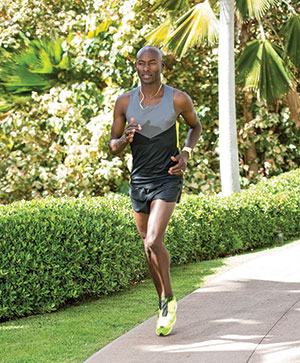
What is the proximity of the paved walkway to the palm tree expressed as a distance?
3.24 m

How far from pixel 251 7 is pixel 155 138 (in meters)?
5.44

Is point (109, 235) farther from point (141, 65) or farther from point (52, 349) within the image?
point (141, 65)

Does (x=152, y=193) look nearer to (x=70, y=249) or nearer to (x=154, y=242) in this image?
(x=154, y=242)

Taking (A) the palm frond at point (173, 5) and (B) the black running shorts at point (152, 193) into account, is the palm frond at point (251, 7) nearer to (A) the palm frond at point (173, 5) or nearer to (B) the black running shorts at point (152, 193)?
(A) the palm frond at point (173, 5)

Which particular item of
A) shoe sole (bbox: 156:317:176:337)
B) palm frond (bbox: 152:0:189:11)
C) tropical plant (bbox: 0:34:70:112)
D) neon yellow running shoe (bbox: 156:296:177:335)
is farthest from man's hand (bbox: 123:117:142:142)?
tropical plant (bbox: 0:34:70:112)

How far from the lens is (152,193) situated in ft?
13.6

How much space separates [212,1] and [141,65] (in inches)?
249

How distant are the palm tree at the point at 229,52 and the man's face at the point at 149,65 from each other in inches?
192

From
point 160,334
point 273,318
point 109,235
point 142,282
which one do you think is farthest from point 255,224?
point 160,334

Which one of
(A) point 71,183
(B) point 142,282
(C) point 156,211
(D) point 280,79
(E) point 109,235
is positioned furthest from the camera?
(A) point 71,183

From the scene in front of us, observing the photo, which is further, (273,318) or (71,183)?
(71,183)

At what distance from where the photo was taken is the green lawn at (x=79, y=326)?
4.00m

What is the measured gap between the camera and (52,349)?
4.06m

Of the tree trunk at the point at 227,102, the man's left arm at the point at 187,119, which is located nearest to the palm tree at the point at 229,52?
the tree trunk at the point at 227,102
